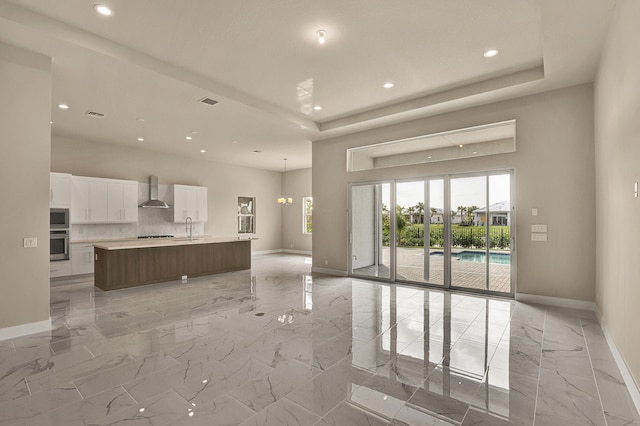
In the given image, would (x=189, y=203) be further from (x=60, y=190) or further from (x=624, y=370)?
(x=624, y=370)

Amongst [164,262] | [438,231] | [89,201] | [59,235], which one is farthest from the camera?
[89,201]

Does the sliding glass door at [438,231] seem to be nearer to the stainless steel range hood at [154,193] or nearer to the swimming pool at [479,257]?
the swimming pool at [479,257]

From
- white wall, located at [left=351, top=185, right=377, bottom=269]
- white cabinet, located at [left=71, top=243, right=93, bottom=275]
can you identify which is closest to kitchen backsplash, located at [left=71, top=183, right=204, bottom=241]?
white cabinet, located at [left=71, top=243, right=93, bottom=275]

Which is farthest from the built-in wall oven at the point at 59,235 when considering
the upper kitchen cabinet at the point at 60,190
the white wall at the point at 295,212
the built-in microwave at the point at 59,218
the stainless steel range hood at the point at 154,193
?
the white wall at the point at 295,212

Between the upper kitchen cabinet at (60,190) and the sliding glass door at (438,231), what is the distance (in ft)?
21.1

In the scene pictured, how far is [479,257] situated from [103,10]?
643 centimetres

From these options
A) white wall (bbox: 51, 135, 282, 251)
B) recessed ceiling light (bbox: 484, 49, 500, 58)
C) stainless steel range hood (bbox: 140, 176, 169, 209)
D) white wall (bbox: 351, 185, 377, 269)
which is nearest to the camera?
recessed ceiling light (bbox: 484, 49, 500, 58)

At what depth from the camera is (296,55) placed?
4324 mm

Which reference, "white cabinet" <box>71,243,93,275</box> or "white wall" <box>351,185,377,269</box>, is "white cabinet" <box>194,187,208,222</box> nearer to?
"white cabinet" <box>71,243,93,275</box>

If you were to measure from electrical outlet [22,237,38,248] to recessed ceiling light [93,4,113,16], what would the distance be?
2.72m

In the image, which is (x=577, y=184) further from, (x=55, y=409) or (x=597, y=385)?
(x=55, y=409)

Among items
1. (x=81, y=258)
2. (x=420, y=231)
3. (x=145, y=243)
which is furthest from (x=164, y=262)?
(x=420, y=231)

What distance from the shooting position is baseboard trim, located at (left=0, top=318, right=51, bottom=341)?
367 centimetres

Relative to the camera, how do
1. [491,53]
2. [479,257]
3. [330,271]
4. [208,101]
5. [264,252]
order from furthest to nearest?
[264,252] → [330,271] → [479,257] → [208,101] → [491,53]
